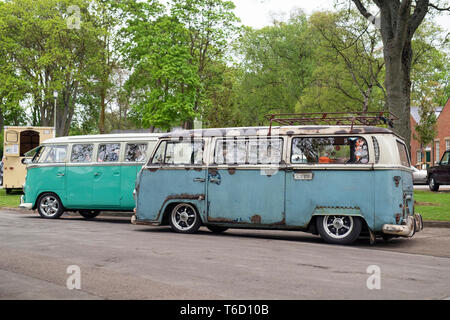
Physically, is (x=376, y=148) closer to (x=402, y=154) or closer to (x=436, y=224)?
(x=402, y=154)

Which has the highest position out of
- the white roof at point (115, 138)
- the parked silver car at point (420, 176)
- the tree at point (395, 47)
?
the tree at point (395, 47)

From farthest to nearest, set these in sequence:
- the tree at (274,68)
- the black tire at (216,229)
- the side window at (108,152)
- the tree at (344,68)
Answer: the tree at (274,68) < the tree at (344,68) < the side window at (108,152) < the black tire at (216,229)

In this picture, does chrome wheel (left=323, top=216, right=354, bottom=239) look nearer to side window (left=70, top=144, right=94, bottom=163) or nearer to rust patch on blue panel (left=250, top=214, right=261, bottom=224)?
rust patch on blue panel (left=250, top=214, right=261, bottom=224)

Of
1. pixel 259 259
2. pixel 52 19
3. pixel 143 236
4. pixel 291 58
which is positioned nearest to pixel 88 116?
pixel 52 19

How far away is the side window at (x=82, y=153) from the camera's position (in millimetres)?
15992

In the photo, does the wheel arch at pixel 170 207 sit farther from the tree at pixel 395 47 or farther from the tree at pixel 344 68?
the tree at pixel 344 68

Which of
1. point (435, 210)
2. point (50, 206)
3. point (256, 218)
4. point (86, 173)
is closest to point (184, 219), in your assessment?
point (256, 218)

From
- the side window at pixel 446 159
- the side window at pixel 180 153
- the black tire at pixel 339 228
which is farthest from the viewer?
the side window at pixel 446 159

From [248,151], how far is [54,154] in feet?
23.1

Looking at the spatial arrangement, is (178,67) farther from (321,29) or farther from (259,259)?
(259,259)

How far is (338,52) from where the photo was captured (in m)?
39.2

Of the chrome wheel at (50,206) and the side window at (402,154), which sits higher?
the side window at (402,154)

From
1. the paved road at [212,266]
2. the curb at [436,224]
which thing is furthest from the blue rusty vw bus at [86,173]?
the curb at [436,224]

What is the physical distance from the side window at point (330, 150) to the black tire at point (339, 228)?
3.65ft
